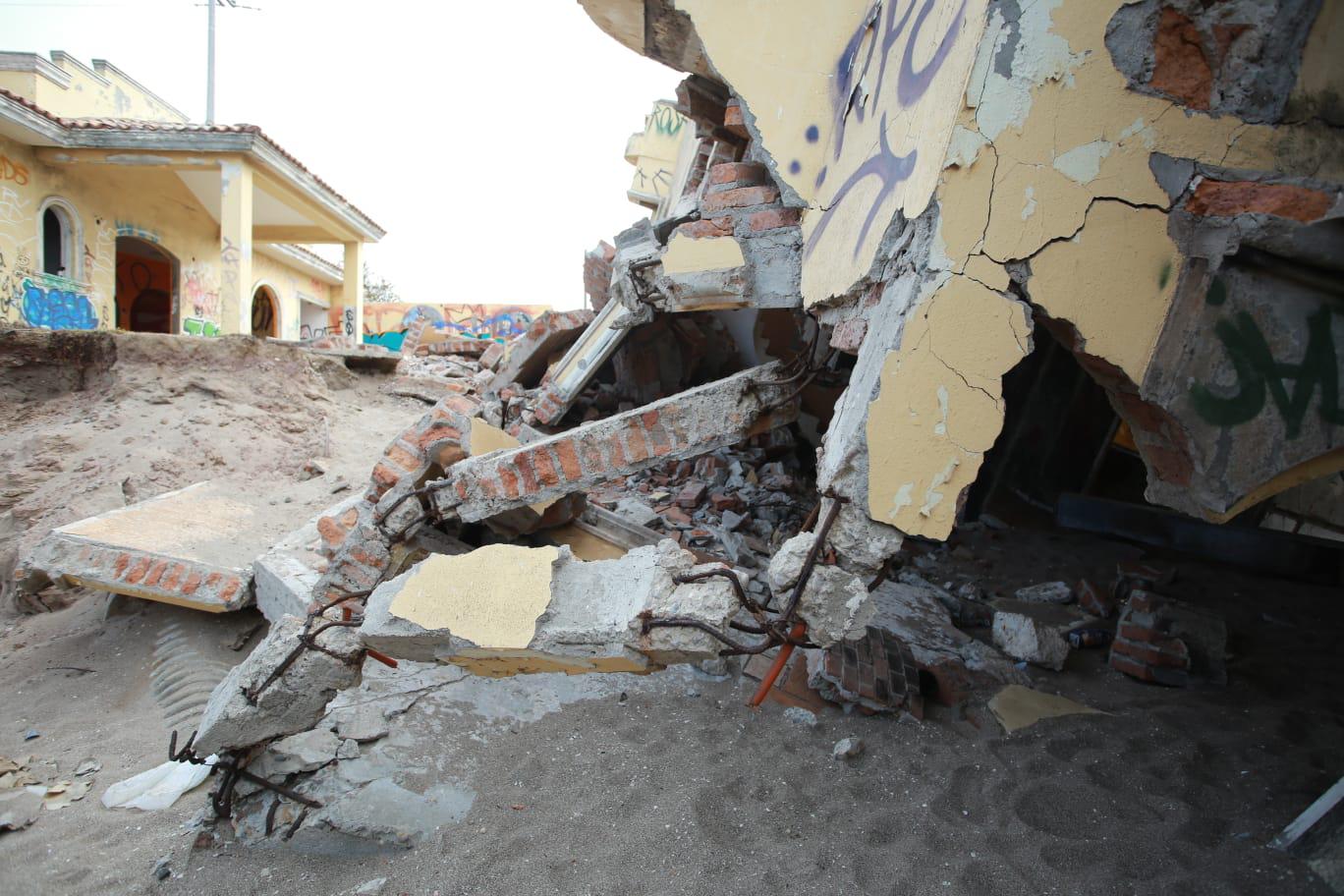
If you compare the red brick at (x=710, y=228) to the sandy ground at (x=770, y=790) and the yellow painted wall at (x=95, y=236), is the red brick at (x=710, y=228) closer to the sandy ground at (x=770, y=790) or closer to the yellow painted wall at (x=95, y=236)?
the sandy ground at (x=770, y=790)

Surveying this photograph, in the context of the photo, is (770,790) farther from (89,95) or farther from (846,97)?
(89,95)

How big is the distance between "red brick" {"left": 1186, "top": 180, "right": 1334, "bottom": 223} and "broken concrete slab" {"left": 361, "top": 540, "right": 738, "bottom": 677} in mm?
1637

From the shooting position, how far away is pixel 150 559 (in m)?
3.74

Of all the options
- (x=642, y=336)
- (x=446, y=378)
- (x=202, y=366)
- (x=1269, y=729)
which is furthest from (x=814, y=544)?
(x=446, y=378)

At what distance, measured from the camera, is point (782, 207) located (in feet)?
11.0

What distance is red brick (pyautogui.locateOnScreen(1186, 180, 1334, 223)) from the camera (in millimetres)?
1548

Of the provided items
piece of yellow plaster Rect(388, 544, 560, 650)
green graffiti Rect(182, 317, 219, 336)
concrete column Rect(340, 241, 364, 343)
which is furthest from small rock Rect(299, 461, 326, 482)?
concrete column Rect(340, 241, 364, 343)

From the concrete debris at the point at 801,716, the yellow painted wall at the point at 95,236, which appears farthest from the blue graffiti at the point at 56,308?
the concrete debris at the point at 801,716

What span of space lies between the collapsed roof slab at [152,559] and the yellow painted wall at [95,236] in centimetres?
740

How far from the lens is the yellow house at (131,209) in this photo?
9.77 meters

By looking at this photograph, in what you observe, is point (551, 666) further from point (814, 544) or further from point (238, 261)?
point (238, 261)

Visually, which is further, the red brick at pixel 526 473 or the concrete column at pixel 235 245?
the concrete column at pixel 235 245

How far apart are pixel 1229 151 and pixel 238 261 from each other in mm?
12008

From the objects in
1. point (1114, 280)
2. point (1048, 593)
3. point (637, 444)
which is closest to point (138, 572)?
point (637, 444)
